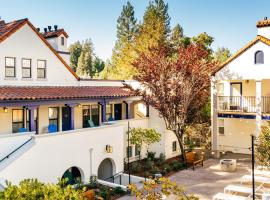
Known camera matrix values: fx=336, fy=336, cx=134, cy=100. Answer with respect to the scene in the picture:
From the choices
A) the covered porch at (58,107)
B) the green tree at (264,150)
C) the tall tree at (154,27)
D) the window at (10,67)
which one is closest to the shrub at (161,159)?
the covered porch at (58,107)

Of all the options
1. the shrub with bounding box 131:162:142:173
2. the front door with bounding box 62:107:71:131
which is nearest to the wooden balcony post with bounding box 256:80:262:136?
the shrub with bounding box 131:162:142:173

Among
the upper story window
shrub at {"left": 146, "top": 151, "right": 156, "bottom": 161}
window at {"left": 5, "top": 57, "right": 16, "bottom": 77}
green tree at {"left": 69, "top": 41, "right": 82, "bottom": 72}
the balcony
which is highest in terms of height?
green tree at {"left": 69, "top": 41, "right": 82, "bottom": 72}

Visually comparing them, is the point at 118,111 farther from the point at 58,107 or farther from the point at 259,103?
the point at 259,103

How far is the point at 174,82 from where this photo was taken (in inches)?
982

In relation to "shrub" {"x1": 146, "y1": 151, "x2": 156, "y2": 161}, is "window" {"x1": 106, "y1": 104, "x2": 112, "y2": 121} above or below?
above

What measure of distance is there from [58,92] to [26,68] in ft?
9.41

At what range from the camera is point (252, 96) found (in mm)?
28453

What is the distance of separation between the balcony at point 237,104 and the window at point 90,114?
1041cm

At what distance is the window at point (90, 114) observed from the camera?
1032 inches

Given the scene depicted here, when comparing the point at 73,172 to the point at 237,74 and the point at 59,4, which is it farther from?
the point at 59,4

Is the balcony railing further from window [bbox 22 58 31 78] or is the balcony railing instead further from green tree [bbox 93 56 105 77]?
green tree [bbox 93 56 105 77]

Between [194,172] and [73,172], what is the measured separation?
28.2 ft

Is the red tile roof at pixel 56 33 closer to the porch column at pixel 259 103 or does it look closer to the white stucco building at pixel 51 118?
the white stucco building at pixel 51 118

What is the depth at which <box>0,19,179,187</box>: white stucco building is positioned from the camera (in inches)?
709
